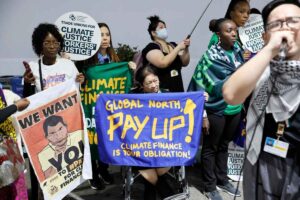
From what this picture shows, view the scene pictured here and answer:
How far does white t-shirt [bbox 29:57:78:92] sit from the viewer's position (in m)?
3.67

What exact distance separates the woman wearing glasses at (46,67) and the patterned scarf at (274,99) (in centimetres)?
224

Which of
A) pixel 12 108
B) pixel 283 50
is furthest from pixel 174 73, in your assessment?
pixel 283 50

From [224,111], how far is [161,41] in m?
1.00

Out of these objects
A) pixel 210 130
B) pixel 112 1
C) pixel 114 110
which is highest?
pixel 112 1

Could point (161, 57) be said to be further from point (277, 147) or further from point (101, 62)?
point (277, 147)

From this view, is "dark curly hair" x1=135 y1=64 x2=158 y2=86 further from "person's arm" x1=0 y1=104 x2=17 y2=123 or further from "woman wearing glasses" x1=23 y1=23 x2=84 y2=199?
"person's arm" x1=0 y1=104 x2=17 y2=123

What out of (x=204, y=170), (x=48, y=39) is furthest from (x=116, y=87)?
(x=204, y=170)

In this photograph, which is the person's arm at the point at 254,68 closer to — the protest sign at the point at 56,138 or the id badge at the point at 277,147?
the id badge at the point at 277,147

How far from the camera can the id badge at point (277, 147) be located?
1.78 metres

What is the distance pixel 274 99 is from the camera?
1812mm

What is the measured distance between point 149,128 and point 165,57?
2.66ft

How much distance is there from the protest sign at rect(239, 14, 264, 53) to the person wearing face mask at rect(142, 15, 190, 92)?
74 centimetres

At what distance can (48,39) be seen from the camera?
3.80 metres

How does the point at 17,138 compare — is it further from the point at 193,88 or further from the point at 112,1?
the point at 112,1
